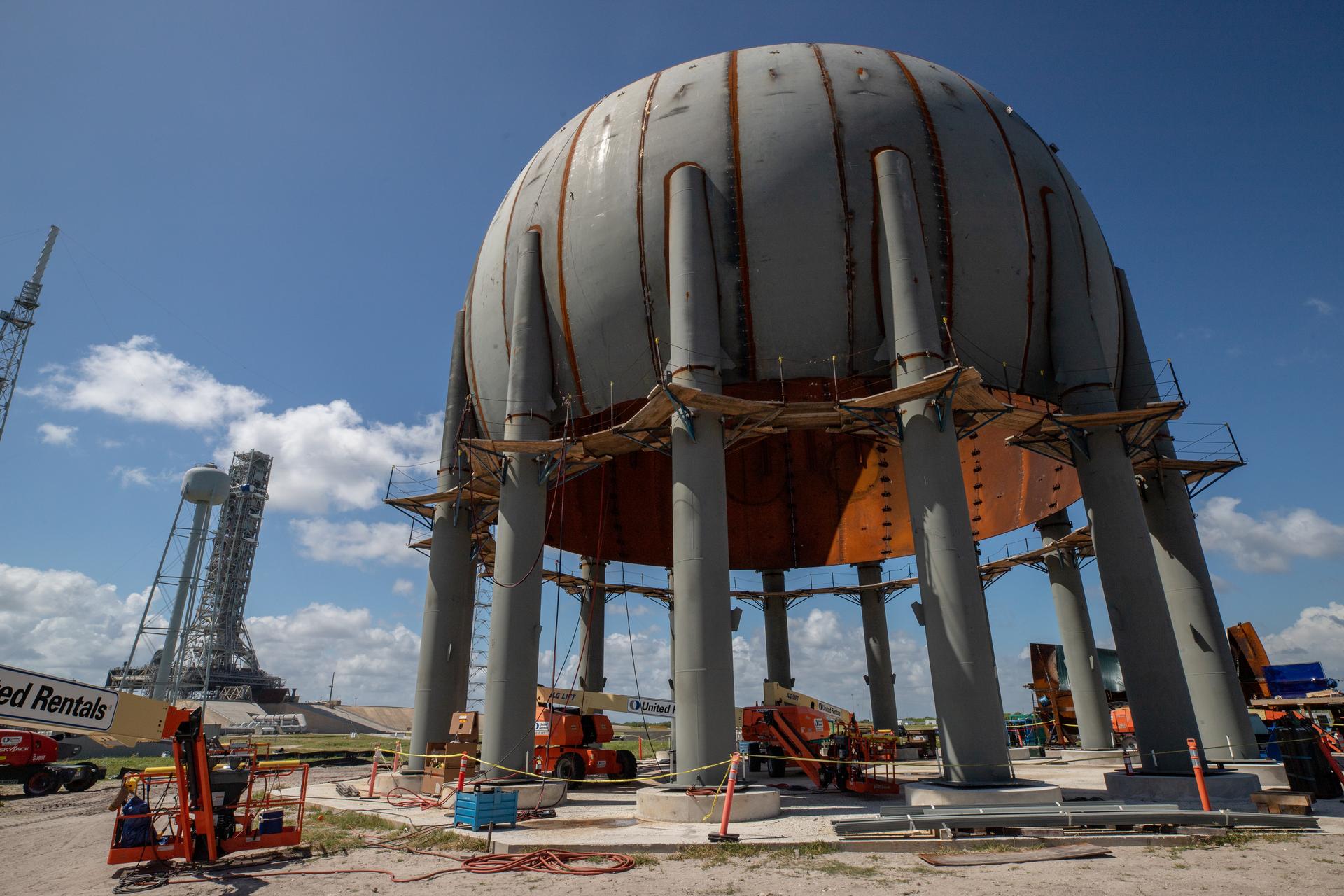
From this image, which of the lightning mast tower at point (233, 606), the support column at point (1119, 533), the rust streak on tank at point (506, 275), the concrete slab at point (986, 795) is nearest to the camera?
the concrete slab at point (986, 795)

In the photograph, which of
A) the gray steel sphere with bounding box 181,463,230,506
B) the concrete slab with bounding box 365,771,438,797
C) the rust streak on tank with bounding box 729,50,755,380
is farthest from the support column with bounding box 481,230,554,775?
the gray steel sphere with bounding box 181,463,230,506

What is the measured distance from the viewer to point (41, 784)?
2008 cm

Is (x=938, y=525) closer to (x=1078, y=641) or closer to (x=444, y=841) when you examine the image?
(x=444, y=841)

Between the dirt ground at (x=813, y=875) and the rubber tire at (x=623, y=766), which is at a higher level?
the rubber tire at (x=623, y=766)

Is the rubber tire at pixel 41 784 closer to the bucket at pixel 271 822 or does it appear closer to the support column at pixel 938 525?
the bucket at pixel 271 822

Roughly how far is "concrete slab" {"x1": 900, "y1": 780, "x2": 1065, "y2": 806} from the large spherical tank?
6.48 m

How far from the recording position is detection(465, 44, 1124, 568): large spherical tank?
14.4m

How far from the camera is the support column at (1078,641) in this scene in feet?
79.2

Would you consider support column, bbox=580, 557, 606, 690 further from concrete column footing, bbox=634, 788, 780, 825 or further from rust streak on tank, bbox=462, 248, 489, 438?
concrete column footing, bbox=634, 788, 780, 825

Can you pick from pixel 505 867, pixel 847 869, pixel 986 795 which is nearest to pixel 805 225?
pixel 986 795

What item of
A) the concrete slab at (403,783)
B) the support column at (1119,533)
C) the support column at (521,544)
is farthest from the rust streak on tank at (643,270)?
the concrete slab at (403,783)

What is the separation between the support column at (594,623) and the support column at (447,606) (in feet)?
22.0

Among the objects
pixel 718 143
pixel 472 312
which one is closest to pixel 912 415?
pixel 718 143

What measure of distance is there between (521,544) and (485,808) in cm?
539
